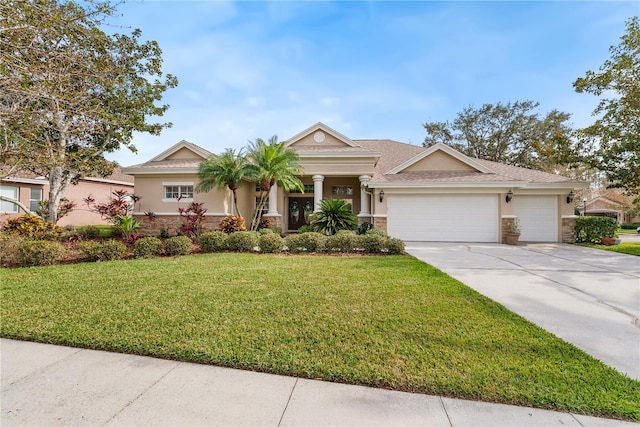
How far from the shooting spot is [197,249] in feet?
33.5

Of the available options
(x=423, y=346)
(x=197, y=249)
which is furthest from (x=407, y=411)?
(x=197, y=249)

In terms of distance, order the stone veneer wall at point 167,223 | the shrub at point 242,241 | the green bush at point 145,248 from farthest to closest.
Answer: the stone veneer wall at point 167,223 < the shrub at point 242,241 < the green bush at point 145,248

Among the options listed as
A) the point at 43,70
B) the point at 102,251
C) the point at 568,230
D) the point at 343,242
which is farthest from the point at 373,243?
the point at 568,230

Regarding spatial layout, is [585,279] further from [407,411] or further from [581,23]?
[581,23]

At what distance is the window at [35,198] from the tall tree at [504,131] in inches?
1262

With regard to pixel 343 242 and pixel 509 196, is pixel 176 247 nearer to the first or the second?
pixel 343 242

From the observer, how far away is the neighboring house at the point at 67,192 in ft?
55.3

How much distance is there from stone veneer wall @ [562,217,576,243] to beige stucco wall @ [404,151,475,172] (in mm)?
5305

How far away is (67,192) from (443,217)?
25329 millimetres

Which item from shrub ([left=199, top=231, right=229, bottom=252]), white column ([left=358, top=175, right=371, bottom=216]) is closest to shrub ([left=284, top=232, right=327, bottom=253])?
shrub ([left=199, top=231, right=229, bottom=252])

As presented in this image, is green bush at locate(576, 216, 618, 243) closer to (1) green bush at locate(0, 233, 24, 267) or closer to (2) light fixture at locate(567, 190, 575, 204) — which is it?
(2) light fixture at locate(567, 190, 575, 204)

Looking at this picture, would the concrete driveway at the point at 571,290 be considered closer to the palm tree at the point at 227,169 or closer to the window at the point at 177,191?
the palm tree at the point at 227,169

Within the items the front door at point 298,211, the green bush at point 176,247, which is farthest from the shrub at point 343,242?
the front door at point 298,211

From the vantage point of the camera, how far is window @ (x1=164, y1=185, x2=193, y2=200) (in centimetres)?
1457
